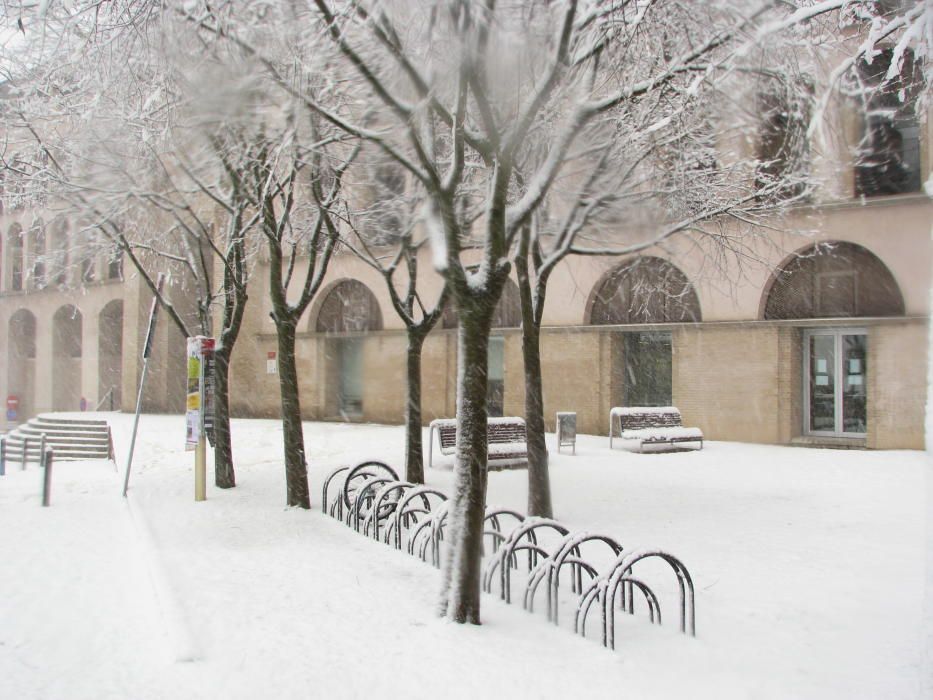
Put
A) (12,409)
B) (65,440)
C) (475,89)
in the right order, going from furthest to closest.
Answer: (12,409), (65,440), (475,89)

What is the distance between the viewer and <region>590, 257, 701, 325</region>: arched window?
764 inches

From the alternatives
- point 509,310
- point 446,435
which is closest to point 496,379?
point 509,310

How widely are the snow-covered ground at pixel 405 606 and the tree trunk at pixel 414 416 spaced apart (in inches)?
48.4

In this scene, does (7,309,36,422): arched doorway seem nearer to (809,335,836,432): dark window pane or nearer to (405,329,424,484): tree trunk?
(405,329,424,484): tree trunk

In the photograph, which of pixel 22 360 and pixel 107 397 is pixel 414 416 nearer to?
pixel 107 397

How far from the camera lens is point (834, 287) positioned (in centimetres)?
1777

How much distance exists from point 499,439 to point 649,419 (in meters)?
4.34

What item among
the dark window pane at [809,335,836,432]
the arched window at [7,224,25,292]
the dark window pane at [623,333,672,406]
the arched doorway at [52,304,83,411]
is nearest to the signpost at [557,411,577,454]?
the dark window pane at [623,333,672,406]

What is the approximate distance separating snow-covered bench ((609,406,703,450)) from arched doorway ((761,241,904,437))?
122 inches

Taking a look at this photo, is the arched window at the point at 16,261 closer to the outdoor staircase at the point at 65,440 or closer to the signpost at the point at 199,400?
the outdoor staircase at the point at 65,440

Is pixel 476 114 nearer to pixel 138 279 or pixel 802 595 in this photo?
pixel 802 595

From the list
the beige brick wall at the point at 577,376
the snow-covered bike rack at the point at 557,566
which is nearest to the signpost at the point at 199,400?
the snow-covered bike rack at the point at 557,566

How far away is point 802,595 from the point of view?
22.6 ft

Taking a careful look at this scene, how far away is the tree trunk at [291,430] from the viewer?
10.5 m
